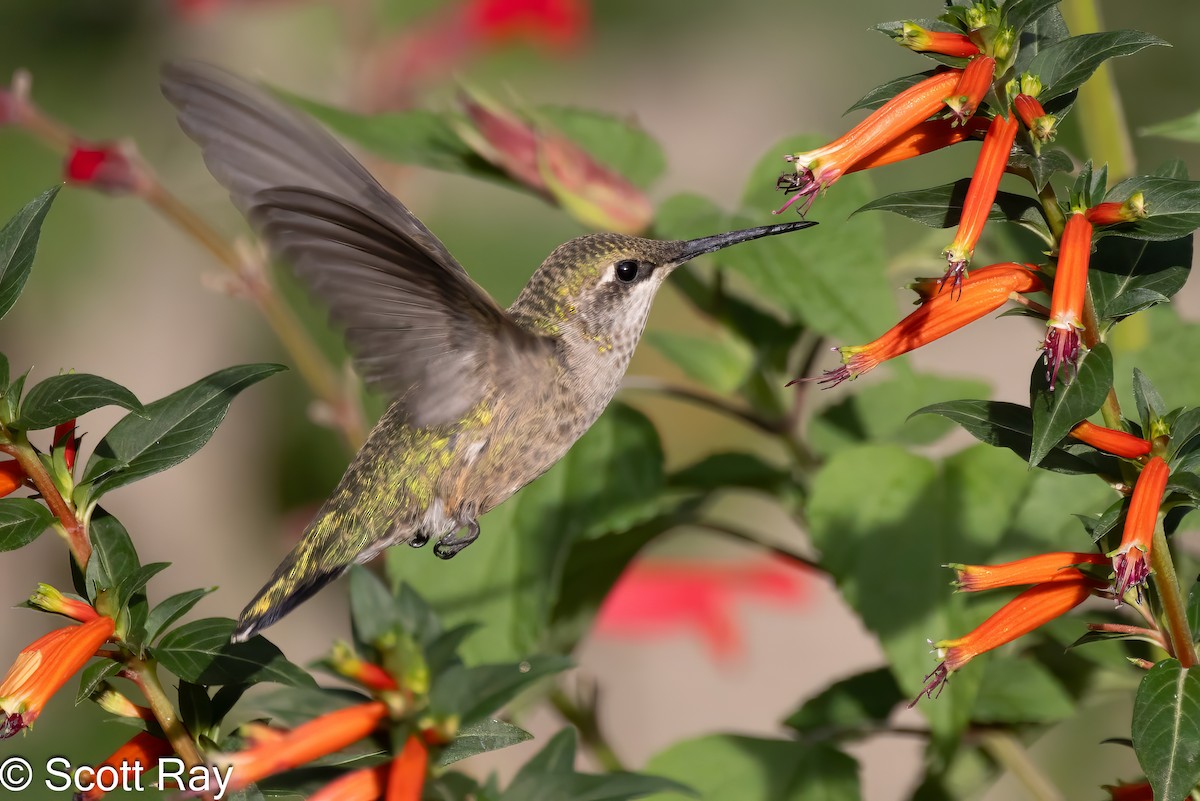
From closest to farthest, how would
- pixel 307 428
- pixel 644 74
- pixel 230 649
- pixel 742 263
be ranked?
pixel 230 649
pixel 742 263
pixel 307 428
pixel 644 74

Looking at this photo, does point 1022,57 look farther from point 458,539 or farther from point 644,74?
point 644,74

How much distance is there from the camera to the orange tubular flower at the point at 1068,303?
0.83 metres

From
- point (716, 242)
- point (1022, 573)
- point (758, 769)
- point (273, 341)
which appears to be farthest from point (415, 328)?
point (273, 341)

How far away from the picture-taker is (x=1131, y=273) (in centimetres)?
95

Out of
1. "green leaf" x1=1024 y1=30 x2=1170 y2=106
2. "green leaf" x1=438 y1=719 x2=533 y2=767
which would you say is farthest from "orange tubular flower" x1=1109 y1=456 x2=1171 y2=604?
"green leaf" x1=438 y1=719 x2=533 y2=767

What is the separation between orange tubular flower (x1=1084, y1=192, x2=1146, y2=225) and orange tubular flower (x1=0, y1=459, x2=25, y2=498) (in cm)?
80

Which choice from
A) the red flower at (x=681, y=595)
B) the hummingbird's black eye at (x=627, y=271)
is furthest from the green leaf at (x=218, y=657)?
the red flower at (x=681, y=595)

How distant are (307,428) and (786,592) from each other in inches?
58.6

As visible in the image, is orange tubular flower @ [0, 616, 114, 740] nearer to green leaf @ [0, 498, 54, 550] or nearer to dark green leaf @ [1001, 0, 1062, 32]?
green leaf @ [0, 498, 54, 550]

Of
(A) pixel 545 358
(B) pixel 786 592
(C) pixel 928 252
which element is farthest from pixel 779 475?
(B) pixel 786 592

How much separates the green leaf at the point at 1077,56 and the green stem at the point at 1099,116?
71cm

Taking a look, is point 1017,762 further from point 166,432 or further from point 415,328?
point 166,432

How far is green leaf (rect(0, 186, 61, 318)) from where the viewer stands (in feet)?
3.10

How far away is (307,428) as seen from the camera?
143 inches
